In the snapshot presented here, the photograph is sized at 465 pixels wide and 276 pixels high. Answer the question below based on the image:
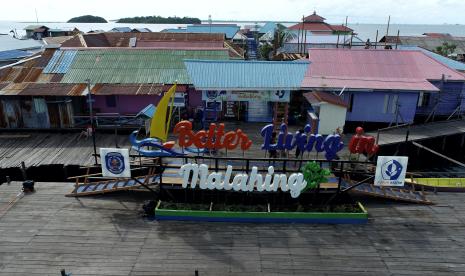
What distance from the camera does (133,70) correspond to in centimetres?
3450

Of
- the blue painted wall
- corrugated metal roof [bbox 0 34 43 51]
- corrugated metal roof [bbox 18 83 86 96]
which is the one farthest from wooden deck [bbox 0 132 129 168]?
the blue painted wall

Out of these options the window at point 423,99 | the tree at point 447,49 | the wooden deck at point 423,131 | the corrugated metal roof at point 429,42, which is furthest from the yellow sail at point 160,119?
the corrugated metal roof at point 429,42

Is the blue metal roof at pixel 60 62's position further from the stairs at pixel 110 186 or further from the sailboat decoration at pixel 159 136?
the sailboat decoration at pixel 159 136

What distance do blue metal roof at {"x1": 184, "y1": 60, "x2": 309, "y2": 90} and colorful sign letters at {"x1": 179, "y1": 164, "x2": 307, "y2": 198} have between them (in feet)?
30.6

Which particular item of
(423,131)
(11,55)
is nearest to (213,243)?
(423,131)

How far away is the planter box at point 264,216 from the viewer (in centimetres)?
1908

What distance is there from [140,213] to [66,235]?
148 inches

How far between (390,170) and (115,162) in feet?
49.6

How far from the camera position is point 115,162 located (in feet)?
65.6

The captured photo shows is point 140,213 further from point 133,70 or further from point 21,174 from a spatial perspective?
point 133,70

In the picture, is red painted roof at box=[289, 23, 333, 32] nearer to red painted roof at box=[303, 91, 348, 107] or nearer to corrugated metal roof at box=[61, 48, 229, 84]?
corrugated metal roof at box=[61, 48, 229, 84]

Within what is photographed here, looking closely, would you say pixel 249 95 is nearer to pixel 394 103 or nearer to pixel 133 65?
pixel 133 65

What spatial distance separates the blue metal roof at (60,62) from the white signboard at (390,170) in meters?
28.7

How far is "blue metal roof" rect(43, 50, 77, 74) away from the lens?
34156 millimetres
